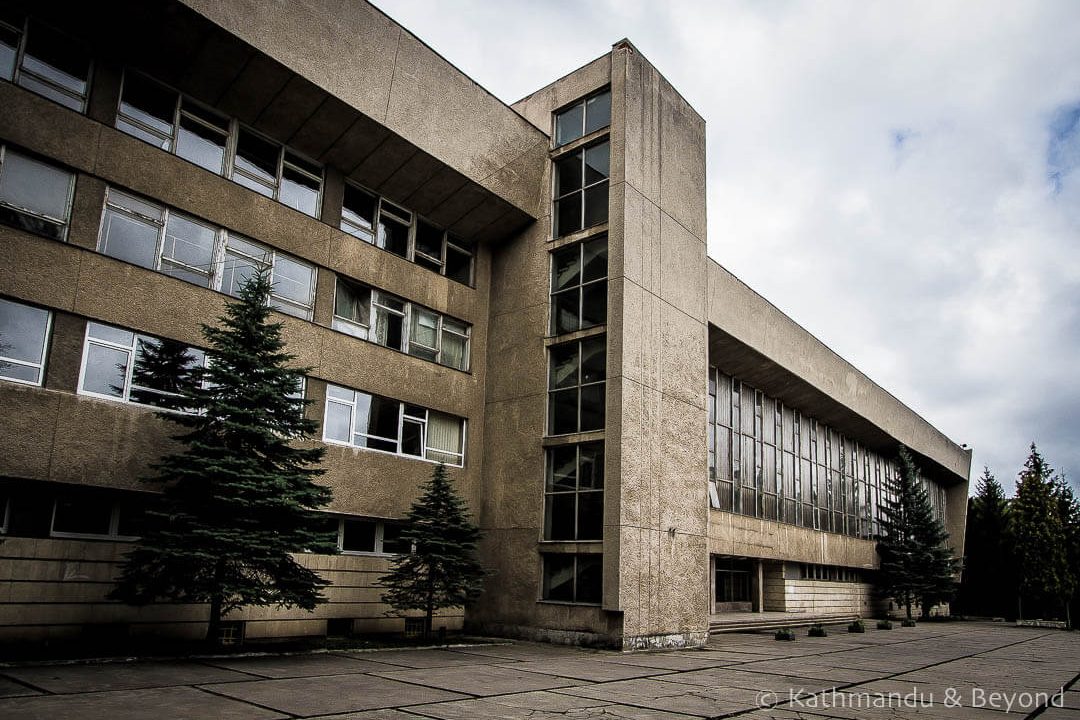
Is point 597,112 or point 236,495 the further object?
point 597,112

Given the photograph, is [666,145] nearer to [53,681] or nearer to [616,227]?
[616,227]

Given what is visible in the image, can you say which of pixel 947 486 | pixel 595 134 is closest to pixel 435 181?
pixel 595 134

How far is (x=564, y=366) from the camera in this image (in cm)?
2086

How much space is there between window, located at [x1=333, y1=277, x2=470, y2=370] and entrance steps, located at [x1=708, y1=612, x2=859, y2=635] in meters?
11.2

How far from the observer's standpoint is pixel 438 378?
826 inches

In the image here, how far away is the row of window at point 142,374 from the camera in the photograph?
43.9 ft

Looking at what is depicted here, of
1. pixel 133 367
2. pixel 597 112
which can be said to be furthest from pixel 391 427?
pixel 597 112

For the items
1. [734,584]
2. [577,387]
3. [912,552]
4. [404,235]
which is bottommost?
[734,584]

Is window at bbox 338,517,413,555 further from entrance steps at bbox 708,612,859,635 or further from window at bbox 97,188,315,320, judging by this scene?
entrance steps at bbox 708,612,859,635

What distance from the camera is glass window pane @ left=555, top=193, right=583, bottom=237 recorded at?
70.9 ft

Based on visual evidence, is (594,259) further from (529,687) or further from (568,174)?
(529,687)

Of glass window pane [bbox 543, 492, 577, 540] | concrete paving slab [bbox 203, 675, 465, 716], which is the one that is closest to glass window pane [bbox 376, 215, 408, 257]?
glass window pane [bbox 543, 492, 577, 540]

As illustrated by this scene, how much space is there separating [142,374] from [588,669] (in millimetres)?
9954

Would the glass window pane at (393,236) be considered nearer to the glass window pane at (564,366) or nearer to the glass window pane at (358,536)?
the glass window pane at (564,366)
